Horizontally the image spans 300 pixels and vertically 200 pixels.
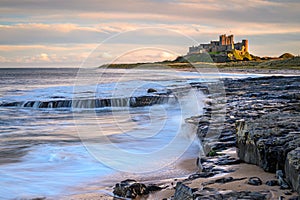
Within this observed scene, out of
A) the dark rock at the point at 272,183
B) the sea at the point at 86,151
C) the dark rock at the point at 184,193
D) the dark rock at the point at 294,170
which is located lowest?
the sea at the point at 86,151

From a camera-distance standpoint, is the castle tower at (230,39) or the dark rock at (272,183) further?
the castle tower at (230,39)

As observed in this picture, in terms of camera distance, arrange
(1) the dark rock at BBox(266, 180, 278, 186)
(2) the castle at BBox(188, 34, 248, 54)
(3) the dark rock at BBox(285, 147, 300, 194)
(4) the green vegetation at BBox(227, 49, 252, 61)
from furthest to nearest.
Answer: (2) the castle at BBox(188, 34, 248, 54) < (4) the green vegetation at BBox(227, 49, 252, 61) < (1) the dark rock at BBox(266, 180, 278, 186) < (3) the dark rock at BBox(285, 147, 300, 194)

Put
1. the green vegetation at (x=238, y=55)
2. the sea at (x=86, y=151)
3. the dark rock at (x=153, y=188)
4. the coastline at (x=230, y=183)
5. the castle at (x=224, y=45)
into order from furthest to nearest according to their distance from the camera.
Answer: the castle at (x=224, y=45) < the green vegetation at (x=238, y=55) < the sea at (x=86, y=151) < the dark rock at (x=153, y=188) < the coastline at (x=230, y=183)

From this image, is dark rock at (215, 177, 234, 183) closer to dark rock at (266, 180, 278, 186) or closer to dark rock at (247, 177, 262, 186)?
dark rock at (247, 177, 262, 186)

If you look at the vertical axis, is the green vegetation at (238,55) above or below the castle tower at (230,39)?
below

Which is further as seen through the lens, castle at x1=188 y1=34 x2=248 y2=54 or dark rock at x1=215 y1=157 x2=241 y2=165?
castle at x1=188 y1=34 x2=248 y2=54

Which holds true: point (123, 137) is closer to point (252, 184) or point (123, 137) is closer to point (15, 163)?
point (15, 163)

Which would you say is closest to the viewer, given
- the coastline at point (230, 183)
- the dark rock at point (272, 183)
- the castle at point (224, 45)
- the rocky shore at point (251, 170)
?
the rocky shore at point (251, 170)

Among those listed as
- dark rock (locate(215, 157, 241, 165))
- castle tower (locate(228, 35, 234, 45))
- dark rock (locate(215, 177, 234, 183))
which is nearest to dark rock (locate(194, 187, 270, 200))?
dark rock (locate(215, 177, 234, 183))

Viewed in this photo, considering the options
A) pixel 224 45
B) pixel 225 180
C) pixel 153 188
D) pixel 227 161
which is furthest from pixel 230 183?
pixel 224 45

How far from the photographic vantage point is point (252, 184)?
4234 mm

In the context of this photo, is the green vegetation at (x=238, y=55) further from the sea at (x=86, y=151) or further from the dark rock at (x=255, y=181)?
the dark rock at (x=255, y=181)

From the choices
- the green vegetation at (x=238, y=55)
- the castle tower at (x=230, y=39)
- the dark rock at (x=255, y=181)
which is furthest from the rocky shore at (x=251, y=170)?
the castle tower at (x=230, y=39)

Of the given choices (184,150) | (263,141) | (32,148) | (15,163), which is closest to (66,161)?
(15,163)
